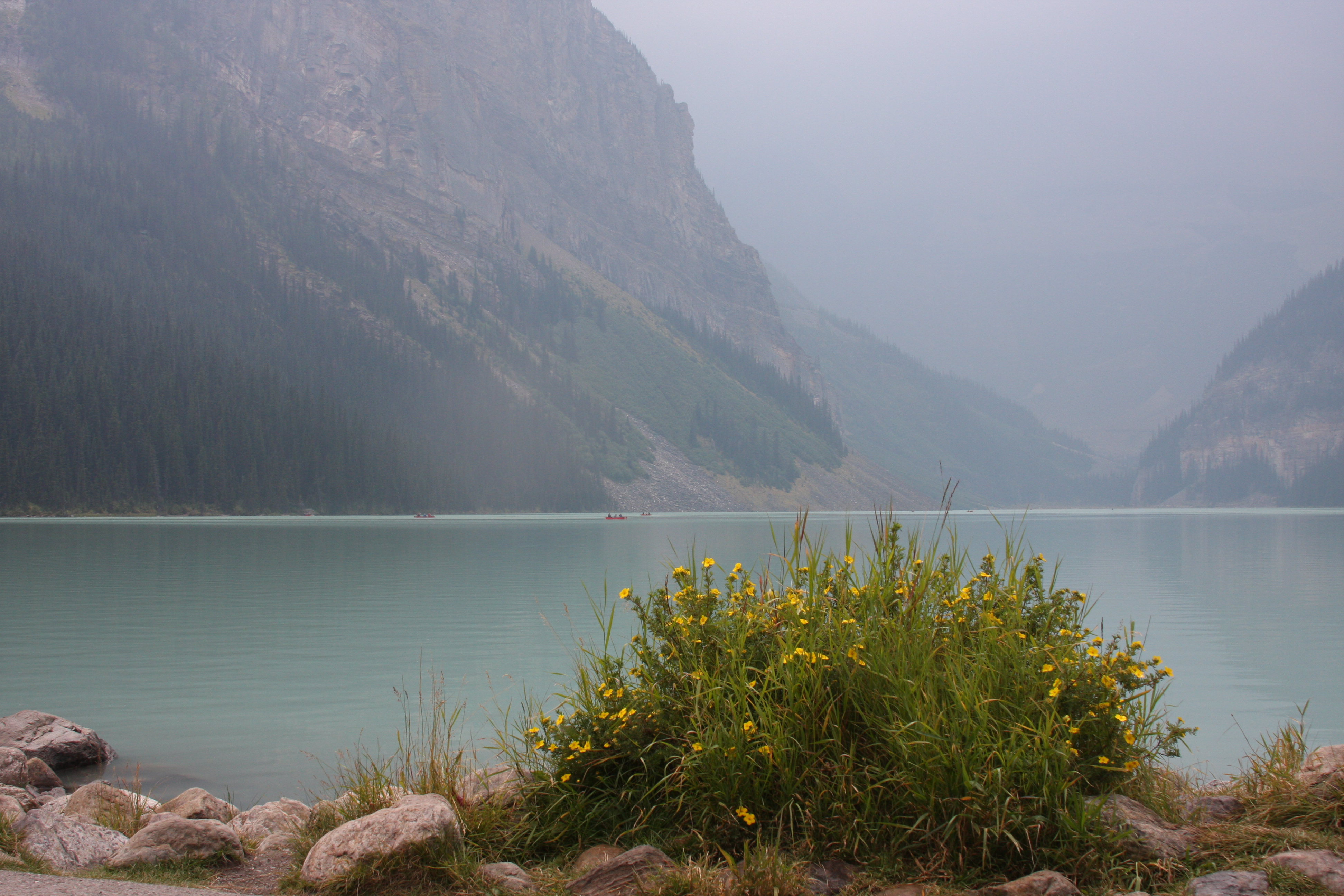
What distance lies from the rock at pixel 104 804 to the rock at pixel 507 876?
14.3 ft

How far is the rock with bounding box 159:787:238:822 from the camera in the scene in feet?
28.6

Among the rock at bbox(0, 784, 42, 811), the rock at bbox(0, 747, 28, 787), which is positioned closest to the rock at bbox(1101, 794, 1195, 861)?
the rock at bbox(0, 784, 42, 811)

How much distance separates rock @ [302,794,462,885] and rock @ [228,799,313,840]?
5.39 feet

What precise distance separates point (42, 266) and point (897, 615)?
157 meters

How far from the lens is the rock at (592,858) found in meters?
5.80

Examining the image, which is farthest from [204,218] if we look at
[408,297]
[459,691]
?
[459,691]

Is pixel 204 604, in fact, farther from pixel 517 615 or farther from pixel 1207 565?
pixel 1207 565

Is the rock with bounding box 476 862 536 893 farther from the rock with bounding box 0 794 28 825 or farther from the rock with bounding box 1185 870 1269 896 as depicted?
the rock with bounding box 0 794 28 825

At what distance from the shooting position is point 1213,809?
659 cm

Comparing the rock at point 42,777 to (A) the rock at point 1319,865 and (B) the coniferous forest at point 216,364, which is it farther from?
(B) the coniferous forest at point 216,364

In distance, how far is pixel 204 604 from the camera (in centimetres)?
2955

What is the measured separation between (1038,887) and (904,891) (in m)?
0.73

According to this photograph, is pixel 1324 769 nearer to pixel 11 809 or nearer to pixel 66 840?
pixel 66 840

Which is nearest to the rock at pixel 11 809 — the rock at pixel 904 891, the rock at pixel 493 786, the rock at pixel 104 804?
the rock at pixel 104 804
